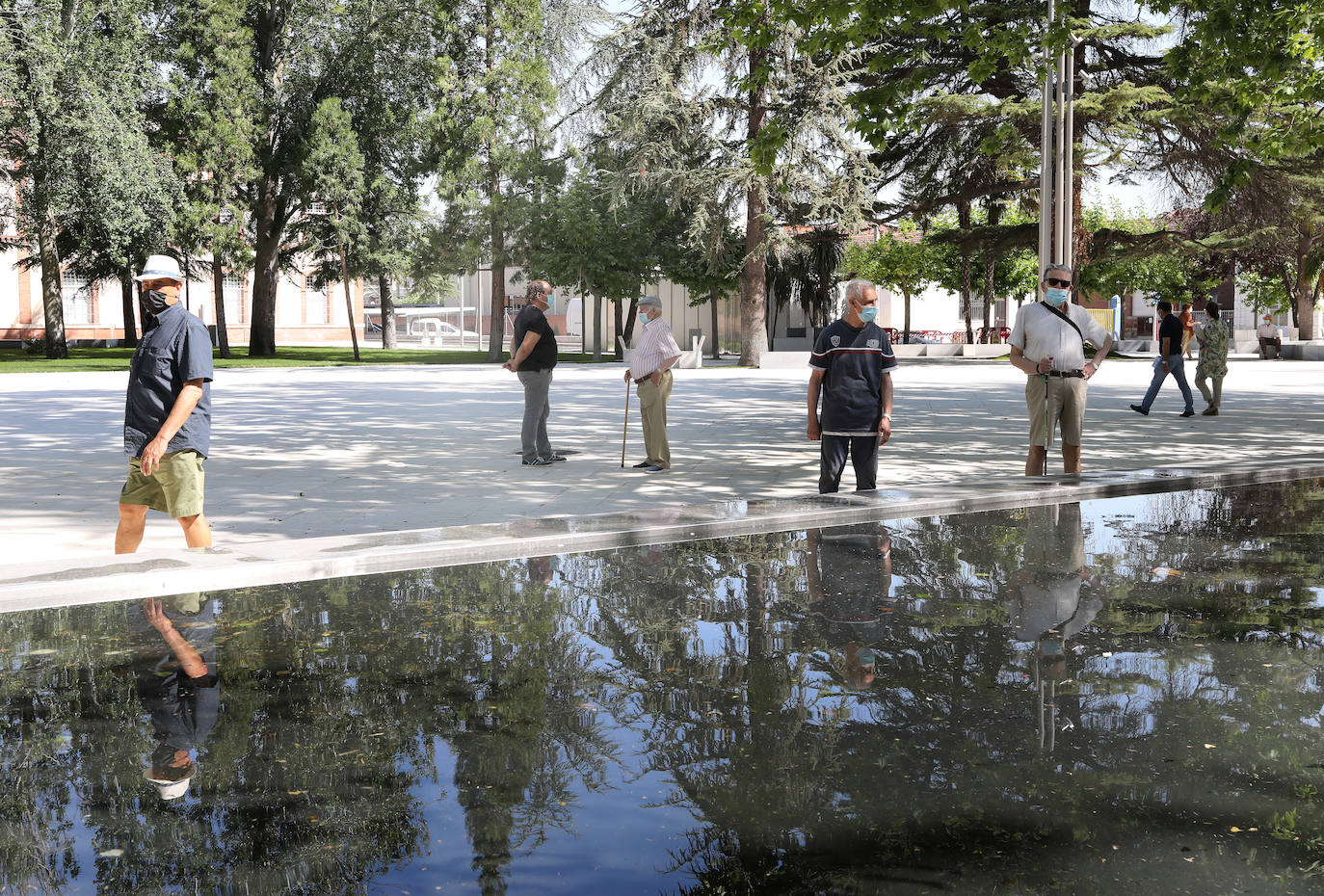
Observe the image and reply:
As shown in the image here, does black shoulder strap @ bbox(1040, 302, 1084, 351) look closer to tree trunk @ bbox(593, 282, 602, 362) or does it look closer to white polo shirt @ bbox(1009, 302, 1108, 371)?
white polo shirt @ bbox(1009, 302, 1108, 371)

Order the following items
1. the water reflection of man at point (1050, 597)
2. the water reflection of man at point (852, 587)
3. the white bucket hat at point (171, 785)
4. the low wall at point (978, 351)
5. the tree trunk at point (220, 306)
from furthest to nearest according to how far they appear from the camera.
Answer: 1. the low wall at point (978, 351)
2. the tree trunk at point (220, 306)
3. the water reflection of man at point (852, 587)
4. the water reflection of man at point (1050, 597)
5. the white bucket hat at point (171, 785)

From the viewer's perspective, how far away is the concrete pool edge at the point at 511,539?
562 centimetres

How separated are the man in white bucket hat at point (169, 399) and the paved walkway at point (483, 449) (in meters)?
1.35

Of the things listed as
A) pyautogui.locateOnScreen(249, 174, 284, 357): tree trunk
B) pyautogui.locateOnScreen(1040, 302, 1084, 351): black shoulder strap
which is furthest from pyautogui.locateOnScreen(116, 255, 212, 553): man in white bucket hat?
pyautogui.locateOnScreen(249, 174, 284, 357): tree trunk

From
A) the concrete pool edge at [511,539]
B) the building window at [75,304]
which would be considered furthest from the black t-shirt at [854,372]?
the building window at [75,304]

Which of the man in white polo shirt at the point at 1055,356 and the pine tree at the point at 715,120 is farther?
the pine tree at the point at 715,120

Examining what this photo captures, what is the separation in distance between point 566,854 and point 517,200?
134ft

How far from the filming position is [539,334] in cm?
1259

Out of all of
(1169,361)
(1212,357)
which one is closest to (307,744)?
(1212,357)

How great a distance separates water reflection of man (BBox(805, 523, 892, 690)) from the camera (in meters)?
4.90

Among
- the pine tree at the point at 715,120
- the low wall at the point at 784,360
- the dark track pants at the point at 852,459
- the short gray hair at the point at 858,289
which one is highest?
the pine tree at the point at 715,120

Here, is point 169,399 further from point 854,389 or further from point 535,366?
point 535,366

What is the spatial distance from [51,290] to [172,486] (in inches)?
1594

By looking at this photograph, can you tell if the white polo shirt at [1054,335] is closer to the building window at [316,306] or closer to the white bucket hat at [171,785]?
the white bucket hat at [171,785]
